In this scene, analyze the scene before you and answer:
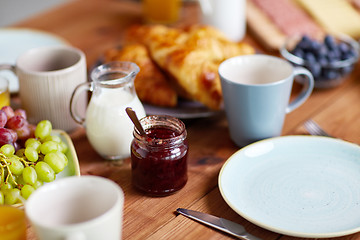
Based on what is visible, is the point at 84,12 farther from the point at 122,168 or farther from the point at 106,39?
the point at 122,168

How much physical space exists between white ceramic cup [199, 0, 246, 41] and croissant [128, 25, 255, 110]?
0.73 feet

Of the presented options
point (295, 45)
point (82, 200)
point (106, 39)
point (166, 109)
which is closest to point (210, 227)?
point (82, 200)

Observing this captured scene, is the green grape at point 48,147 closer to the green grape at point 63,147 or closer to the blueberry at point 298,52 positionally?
the green grape at point 63,147

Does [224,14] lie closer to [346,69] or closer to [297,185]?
[346,69]

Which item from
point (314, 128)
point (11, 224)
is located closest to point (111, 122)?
point (11, 224)

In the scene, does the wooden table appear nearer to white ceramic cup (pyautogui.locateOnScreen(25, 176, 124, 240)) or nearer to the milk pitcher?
the milk pitcher

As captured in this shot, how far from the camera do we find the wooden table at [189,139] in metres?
0.87

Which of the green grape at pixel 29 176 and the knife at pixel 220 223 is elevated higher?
the green grape at pixel 29 176

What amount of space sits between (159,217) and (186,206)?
0.20 feet

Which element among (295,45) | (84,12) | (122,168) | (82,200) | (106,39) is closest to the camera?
(82,200)

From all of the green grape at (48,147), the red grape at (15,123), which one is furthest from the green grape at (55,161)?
the red grape at (15,123)

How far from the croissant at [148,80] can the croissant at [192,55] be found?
0.07 feet

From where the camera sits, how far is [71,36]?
170 centimetres

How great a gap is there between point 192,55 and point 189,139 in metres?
0.22
